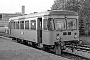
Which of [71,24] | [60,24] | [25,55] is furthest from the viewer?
[71,24]

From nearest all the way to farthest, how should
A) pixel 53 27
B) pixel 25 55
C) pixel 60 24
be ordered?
1. pixel 25 55
2. pixel 53 27
3. pixel 60 24

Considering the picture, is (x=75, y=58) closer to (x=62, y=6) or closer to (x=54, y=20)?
(x=54, y=20)

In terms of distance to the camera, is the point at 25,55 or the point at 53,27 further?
the point at 53,27

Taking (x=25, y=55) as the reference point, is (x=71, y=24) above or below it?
above

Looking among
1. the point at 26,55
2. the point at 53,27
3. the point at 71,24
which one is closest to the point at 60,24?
the point at 53,27

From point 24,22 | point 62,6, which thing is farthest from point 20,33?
point 62,6

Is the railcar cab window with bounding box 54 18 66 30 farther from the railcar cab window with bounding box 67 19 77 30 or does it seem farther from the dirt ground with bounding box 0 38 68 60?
the dirt ground with bounding box 0 38 68 60

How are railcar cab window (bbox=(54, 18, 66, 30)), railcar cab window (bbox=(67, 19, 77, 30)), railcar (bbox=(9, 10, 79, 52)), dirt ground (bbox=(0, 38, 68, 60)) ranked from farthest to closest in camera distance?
1. railcar cab window (bbox=(67, 19, 77, 30))
2. railcar cab window (bbox=(54, 18, 66, 30))
3. railcar (bbox=(9, 10, 79, 52))
4. dirt ground (bbox=(0, 38, 68, 60))

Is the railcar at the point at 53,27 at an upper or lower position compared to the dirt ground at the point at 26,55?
upper

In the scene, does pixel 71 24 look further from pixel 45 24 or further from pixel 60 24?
pixel 45 24

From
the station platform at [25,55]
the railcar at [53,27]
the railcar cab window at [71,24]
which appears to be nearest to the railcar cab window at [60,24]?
the railcar at [53,27]

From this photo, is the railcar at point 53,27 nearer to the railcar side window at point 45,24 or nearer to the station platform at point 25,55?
the railcar side window at point 45,24

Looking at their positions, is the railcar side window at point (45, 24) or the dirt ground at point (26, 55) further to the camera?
the railcar side window at point (45, 24)

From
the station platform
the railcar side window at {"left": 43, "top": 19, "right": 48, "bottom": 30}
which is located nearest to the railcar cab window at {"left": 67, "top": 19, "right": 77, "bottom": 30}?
the railcar side window at {"left": 43, "top": 19, "right": 48, "bottom": 30}
